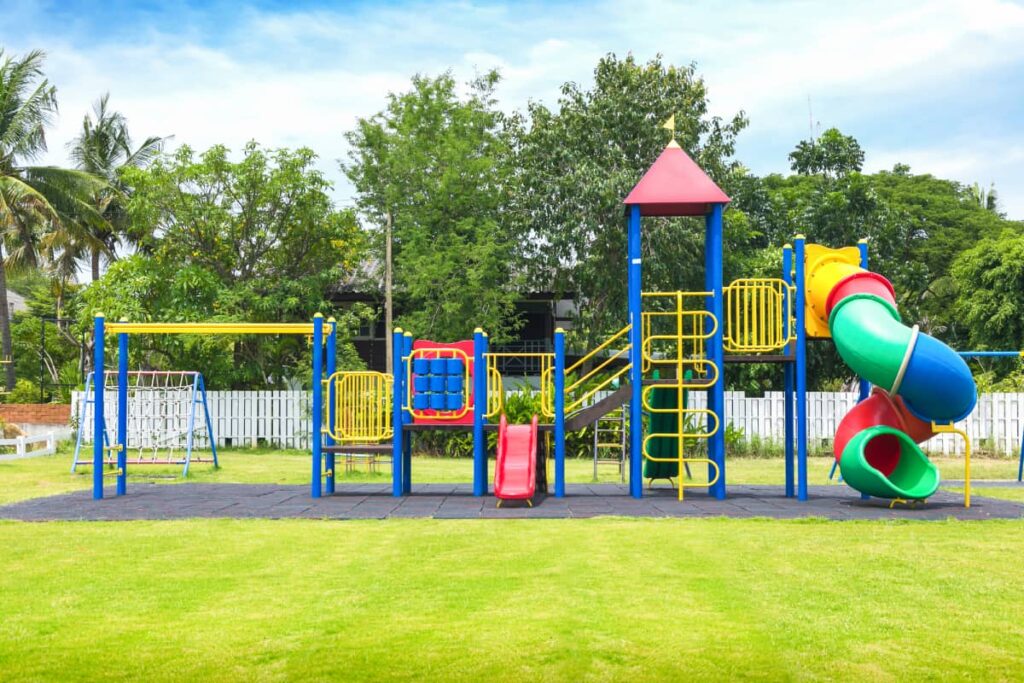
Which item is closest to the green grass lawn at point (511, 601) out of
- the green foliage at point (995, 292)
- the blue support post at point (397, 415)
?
the blue support post at point (397, 415)

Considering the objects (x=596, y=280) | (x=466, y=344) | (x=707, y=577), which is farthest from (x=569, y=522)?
(x=596, y=280)

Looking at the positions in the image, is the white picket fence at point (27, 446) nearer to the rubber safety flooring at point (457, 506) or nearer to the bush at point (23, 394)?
the bush at point (23, 394)

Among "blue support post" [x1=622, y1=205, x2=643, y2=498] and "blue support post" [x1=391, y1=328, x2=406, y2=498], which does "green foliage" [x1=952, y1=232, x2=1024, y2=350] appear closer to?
"blue support post" [x1=622, y1=205, x2=643, y2=498]

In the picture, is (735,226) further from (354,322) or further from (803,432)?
(803,432)

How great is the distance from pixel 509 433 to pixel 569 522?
267cm

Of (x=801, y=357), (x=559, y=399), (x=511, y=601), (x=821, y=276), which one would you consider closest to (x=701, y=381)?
(x=801, y=357)

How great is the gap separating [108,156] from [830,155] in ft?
90.1

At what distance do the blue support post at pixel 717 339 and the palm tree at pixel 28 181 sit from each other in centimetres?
2378

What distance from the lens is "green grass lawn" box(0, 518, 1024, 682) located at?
499 cm

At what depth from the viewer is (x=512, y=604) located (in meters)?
6.38

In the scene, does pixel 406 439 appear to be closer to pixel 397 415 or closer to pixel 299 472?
pixel 397 415

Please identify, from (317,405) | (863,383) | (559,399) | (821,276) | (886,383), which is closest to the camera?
(886,383)

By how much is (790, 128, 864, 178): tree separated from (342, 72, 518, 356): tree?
1236cm

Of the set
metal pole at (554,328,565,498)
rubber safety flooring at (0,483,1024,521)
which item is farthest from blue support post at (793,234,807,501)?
metal pole at (554,328,565,498)
